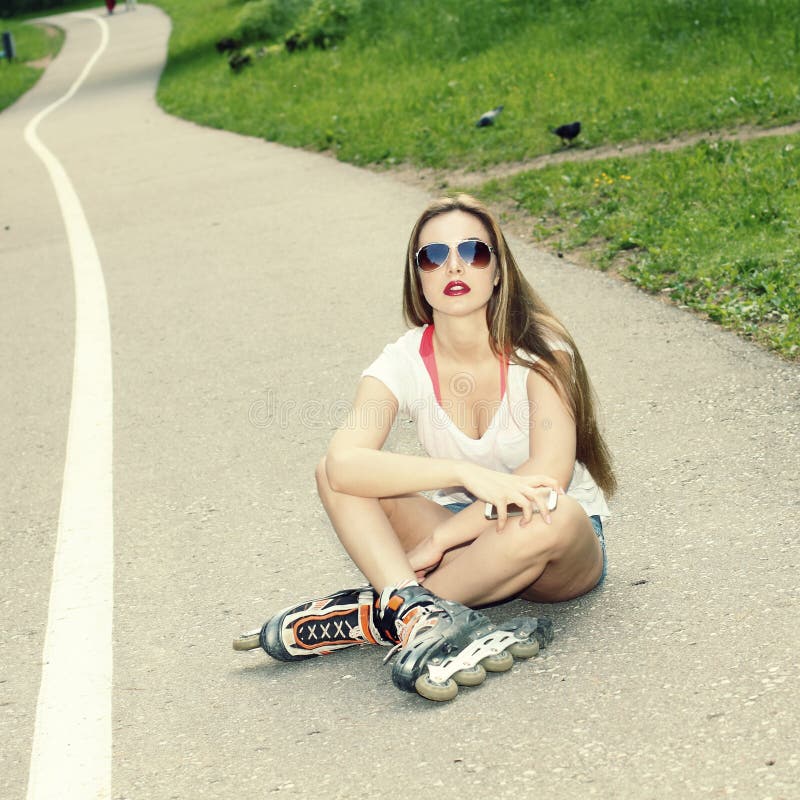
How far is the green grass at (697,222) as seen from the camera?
24.9 feet

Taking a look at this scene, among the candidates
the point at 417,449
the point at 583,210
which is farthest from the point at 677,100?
the point at 417,449

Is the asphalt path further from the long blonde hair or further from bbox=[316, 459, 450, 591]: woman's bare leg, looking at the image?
the long blonde hair

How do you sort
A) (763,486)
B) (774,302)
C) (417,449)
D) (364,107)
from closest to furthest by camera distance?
(763,486)
(417,449)
(774,302)
(364,107)

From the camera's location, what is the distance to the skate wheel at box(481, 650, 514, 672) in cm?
380

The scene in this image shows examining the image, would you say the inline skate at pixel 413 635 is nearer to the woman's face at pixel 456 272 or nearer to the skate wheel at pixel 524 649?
the skate wheel at pixel 524 649

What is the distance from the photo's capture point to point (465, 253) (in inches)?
170

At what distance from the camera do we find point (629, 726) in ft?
11.3

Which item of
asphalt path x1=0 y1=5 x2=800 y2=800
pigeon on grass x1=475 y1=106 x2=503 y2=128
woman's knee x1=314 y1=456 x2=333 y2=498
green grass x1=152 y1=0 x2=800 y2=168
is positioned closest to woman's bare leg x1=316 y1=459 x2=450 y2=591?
woman's knee x1=314 y1=456 x2=333 y2=498

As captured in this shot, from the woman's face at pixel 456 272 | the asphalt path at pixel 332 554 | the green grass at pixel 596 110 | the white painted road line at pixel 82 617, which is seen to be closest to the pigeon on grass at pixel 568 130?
the green grass at pixel 596 110

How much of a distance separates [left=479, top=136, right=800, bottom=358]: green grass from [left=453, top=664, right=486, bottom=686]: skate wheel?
3.51 metres

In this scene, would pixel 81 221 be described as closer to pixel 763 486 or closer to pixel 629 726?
pixel 763 486

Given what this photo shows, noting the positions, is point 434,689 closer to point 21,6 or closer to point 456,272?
point 456,272

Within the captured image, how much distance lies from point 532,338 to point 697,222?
5291 millimetres

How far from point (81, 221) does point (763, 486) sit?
30.8ft
